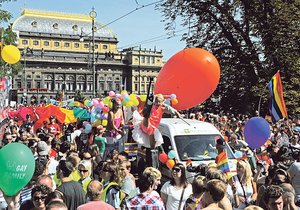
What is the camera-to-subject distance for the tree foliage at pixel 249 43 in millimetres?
22078

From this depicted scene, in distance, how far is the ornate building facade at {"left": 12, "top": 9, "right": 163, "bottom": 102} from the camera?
12106 cm

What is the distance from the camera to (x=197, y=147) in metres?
9.76

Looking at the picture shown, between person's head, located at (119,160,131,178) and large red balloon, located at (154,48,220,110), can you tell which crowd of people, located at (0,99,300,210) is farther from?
large red balloon, located at (154,48,220,110)

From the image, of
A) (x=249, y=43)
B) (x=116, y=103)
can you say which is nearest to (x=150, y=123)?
(x=116, y=103)

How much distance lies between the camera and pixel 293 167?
23.0ft

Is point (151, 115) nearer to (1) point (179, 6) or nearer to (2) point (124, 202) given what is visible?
(2) point (124, 202)

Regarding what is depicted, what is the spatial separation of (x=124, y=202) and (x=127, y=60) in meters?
126

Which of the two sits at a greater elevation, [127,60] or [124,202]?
[127,60]

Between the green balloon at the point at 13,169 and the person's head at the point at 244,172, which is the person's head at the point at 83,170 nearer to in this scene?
the green balloon at the point at 13,169

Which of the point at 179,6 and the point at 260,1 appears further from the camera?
the point at 179,6

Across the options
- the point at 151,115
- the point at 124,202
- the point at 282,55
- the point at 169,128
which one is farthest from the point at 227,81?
the point at 124,202

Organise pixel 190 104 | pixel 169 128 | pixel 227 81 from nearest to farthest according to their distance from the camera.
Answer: pixel 190 104, pixel 169 128, pixel 227 81

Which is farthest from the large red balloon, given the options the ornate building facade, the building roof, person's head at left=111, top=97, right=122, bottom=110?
the building roof

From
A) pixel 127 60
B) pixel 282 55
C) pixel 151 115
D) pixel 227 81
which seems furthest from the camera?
pixel 127 60
